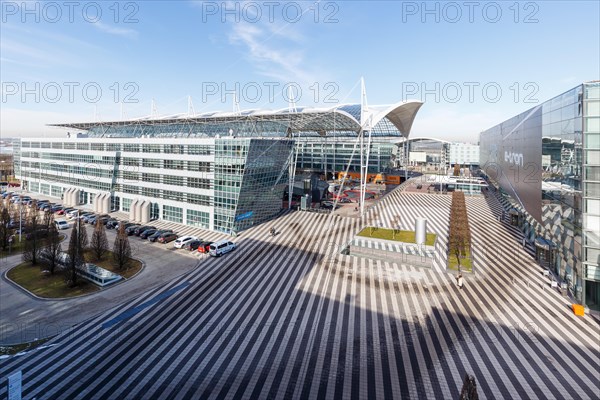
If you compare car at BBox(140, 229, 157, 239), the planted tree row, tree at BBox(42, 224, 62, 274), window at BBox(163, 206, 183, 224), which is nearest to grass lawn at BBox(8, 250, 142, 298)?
tree at BBox(42, 224, 62, 274)

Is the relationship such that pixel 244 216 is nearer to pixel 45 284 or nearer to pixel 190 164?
pixel 190 164

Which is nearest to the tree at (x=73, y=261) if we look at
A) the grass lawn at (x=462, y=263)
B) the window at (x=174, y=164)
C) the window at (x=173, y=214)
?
the window at (x=173, y=214)

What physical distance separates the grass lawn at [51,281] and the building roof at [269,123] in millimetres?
21390

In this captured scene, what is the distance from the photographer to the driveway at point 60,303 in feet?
52.3

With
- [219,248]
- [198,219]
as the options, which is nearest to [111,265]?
[219,248]

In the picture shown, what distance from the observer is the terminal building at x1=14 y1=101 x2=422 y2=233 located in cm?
A: 3469

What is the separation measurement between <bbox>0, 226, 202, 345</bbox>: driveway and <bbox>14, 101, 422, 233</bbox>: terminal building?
1071 centimetres

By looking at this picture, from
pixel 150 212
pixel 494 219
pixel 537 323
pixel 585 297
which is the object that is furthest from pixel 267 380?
pixel 494 219

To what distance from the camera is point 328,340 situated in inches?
579

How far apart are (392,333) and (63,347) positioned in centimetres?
1555

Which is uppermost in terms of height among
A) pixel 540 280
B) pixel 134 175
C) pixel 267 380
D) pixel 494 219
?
pixel 134 175

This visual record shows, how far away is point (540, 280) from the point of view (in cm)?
2130

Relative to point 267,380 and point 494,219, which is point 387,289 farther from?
point 494,219

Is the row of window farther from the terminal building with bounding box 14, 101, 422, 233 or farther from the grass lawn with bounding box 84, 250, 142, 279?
the grass lawn with bounding box 84, 250, 142, 279
